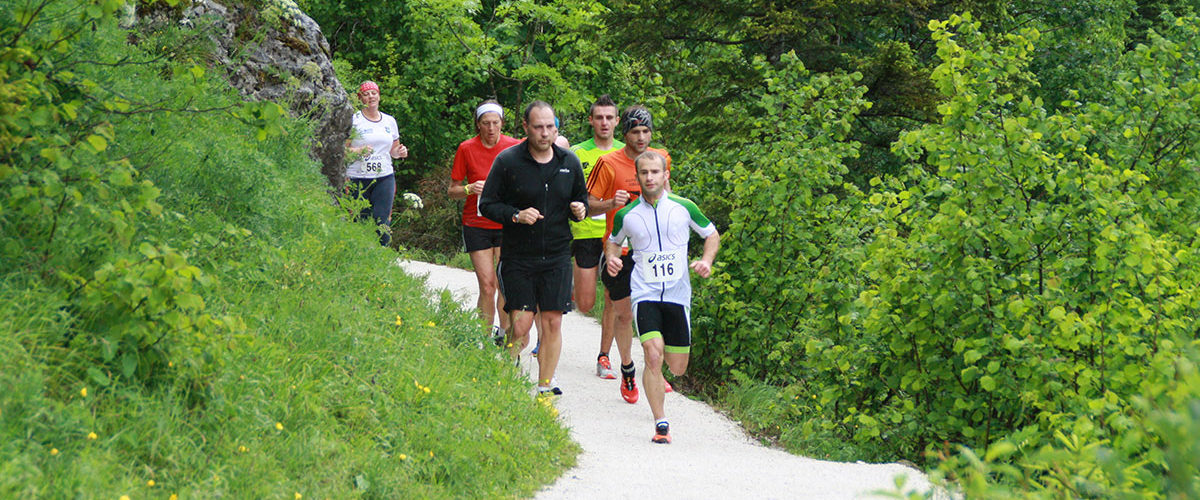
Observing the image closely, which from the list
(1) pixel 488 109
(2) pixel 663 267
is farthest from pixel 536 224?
(1) pixel 488 109

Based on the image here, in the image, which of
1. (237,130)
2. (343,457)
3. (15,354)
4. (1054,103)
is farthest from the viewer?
(1054,103)

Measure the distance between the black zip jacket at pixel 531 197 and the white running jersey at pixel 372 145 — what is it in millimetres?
3736

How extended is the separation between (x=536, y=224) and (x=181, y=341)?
3.36m

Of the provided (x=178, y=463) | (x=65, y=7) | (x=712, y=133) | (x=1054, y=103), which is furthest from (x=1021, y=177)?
(x=1054, y=103)

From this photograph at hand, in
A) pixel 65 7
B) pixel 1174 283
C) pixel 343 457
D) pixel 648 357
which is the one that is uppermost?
pixel 65 7

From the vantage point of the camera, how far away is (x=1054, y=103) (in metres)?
24.6

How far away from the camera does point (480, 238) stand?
28.7 feet

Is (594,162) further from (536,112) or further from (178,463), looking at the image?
(178,463)

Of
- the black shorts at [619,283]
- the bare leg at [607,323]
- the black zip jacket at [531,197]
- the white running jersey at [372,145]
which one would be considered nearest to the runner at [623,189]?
the black shorts at [619,283]

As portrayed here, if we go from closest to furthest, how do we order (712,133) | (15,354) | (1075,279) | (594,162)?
(15,354)
(1075,279)
(594,162)
(712,133)

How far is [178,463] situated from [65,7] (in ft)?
9.83

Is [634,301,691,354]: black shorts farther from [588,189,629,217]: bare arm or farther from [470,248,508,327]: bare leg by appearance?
[470,248,508,327]: bare leg

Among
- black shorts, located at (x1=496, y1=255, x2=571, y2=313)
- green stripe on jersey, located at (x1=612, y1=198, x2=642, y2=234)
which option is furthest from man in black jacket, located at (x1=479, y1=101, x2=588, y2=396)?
green stripe on jersey, located at (x1=612, y1=198, x2=642, y2=234)

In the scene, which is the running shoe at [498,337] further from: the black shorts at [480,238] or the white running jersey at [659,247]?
the white running jersey at [659,247]
